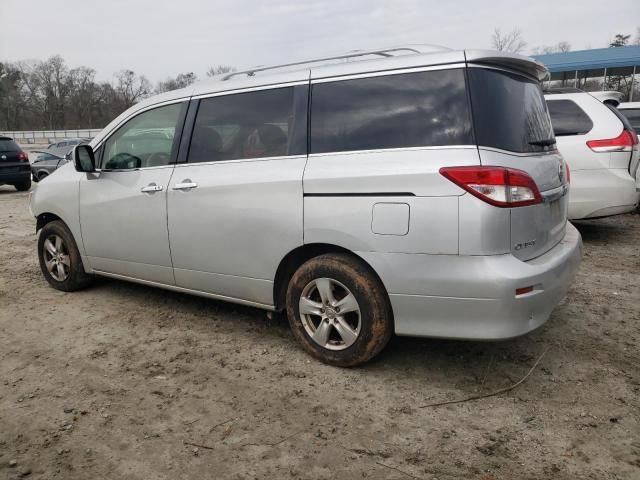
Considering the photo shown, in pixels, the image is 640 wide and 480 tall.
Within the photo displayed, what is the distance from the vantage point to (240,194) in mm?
3518

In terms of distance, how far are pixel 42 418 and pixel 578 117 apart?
6420 millimetres

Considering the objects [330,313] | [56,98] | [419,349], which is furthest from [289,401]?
[56,98]

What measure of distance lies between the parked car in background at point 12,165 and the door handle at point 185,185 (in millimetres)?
12476

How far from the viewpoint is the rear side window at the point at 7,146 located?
45.8 ft

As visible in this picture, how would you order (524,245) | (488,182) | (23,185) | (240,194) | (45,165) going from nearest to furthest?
(488,182) < (524,245) < (240,194) < (23,185) < (45,165)

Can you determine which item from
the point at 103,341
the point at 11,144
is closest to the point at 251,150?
the point at 103,341

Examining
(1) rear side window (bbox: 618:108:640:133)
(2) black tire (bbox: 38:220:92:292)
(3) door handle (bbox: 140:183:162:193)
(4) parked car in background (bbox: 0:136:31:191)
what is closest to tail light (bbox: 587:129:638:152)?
(1) rear side window (bbox: 618:108:640:133)

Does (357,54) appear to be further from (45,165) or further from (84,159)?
(45,165)

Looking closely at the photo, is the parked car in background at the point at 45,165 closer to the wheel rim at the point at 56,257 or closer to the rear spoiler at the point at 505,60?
the wheel rim at the point at 56,257

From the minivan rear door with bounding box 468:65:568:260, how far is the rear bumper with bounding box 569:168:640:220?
129 inches

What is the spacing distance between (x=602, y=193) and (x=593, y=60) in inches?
1085

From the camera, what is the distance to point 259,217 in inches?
135

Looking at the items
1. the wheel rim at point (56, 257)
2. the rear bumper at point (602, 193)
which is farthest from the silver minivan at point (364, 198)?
the rear bumper at point (602, 193)

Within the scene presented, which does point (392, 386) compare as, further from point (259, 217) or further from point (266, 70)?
point (266, 70)
